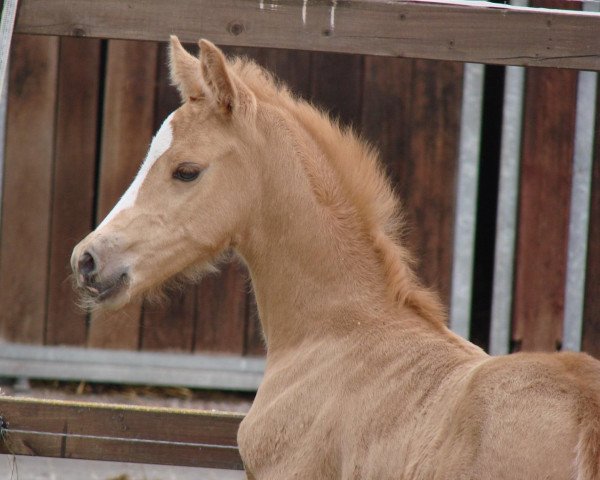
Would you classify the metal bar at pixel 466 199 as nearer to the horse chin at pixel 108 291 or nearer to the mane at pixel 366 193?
the mane at pixel 366 193

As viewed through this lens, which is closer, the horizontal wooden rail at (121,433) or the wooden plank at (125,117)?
the horizontal wooden rail at (121,433)

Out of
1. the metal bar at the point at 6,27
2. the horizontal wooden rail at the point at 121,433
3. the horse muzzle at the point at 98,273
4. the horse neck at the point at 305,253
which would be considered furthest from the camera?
the horizontal wooden rail at the point at 121,433

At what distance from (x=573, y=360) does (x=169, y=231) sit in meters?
1.39

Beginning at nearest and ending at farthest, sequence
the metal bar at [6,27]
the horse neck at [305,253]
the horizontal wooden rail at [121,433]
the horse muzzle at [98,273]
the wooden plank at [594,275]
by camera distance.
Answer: the horse muzzle at [98,273] → the horse neck at [305,253] → the metal bar at [6,27] → the horizontal wooden rail at [121,433] → the wooden plank at [594,275]

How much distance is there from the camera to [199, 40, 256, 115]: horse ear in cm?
330

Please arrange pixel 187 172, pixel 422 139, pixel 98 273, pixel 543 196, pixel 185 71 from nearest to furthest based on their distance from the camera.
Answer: pixel 98 273 < pixel 187 172 < pixel 185 71 < pixel 543 196 < pixel 422 139

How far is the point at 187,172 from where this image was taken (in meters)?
3.35

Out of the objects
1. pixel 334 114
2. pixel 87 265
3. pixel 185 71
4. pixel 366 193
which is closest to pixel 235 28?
pixel 185 71

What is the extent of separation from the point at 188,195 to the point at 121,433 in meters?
1.34

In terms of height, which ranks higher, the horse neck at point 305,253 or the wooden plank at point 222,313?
the horse neck at point 305,253

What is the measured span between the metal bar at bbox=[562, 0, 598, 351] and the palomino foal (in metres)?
3.25

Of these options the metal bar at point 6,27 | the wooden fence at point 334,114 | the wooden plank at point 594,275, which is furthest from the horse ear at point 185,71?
the wooden plank at point 594,275

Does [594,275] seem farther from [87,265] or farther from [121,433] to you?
[87,265]

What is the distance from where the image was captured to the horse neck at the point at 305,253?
3.34 meters
